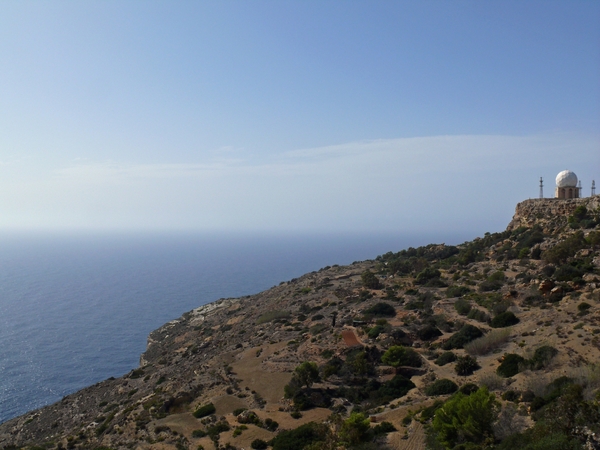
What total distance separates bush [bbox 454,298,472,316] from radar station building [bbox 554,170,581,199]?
27.2m

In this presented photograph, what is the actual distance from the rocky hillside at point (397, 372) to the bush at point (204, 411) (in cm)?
11

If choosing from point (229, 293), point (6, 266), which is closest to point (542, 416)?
point (229, 293)

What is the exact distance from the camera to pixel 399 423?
19344 millimetres

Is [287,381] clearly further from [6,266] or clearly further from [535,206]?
[6,266]

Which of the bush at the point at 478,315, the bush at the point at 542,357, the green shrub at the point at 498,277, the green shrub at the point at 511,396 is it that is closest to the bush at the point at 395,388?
the green shrub at the point at 511,396

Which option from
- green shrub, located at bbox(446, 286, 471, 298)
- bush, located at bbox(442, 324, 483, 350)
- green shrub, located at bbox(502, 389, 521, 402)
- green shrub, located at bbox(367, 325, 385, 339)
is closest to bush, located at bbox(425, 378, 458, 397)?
green shrub, located at bbox(502, 389, 521, 402)

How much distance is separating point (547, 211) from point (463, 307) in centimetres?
2795

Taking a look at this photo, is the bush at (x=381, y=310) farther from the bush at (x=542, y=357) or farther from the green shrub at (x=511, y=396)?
the green shrub at (x=511, y=396)

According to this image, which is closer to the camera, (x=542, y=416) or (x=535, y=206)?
(x=542, y=416)

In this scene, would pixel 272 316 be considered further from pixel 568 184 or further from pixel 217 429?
pixel 568 184

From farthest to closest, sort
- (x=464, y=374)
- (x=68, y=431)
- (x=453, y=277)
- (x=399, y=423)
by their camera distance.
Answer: (x=453, y=277)
(x=68, y=431)
(x=464, y=374)
(x=399, y=423)

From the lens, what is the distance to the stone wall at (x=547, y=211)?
1916 inches

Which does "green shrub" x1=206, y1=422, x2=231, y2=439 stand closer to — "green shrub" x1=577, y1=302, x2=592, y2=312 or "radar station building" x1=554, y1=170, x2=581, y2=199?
"green shrub" x1=577, y1=302, x2=592, y2=312

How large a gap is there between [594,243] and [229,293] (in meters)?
98.2
